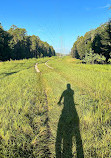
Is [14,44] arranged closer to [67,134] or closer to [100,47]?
[100,47]

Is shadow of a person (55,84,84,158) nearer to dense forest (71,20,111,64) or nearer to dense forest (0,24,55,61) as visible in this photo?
dense forest (71,20,111,64)

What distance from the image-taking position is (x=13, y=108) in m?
3.67

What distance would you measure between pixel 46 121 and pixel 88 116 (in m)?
1.46

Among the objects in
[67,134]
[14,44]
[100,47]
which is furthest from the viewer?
[14,44]

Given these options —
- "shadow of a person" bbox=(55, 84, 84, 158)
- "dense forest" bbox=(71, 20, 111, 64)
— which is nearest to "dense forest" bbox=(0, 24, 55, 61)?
"dense forest" bbox=(71, 20, 111, 64)

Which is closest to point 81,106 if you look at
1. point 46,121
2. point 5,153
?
point 46,121

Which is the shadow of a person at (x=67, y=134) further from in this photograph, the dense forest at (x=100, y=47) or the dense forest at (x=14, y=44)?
the dense forest at (x=14, y=44)

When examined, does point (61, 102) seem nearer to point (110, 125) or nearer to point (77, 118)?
point (77, 118)

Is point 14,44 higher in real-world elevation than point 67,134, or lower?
higher

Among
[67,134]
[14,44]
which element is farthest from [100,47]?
[14,44]

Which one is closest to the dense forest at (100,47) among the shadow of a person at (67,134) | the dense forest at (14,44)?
the shadow of a person at (67,134)

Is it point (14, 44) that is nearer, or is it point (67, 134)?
point (67, 134)

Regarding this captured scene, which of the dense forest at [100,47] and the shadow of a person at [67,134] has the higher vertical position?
the dense forest at [100,47]

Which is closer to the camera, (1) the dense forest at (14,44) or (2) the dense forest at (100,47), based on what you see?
(2) the dense forest at (100,47)
